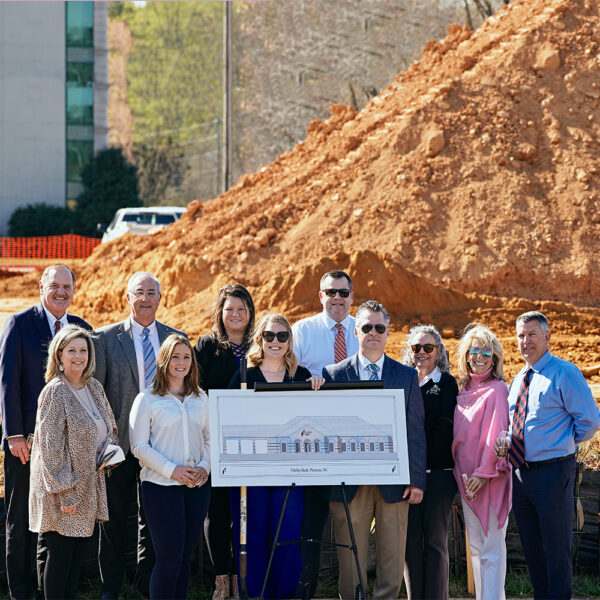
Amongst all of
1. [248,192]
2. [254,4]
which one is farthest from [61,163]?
[248,192]

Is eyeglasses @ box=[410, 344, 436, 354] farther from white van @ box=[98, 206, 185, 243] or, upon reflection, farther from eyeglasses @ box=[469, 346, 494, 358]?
white van @ box=[98, 206, 185, 243]

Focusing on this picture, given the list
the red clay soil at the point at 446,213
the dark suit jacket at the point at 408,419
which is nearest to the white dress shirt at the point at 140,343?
the dark suit jacket at the point at 408,419

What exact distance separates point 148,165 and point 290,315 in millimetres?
43101

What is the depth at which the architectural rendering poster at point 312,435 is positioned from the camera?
241 inches

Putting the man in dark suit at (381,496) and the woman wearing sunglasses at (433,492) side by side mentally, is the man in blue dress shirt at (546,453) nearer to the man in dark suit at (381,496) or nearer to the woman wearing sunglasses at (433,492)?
the woman wearing sunglasses at (433,492)

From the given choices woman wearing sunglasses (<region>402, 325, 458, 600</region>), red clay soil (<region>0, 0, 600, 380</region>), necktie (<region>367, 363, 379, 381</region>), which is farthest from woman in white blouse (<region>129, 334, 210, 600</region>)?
red clay soil (<region>0, 0, 600, 380</region>)

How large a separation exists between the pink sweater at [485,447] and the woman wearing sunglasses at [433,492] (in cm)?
9

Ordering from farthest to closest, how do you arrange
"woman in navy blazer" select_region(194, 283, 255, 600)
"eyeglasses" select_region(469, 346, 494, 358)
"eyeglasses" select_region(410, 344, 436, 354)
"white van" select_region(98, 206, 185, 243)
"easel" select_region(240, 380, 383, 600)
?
1. "white van" select_region(98, 206, 185, 243)
2. "woman in navy blazer" select_region(194, 283, 255, 600)
3. "eyeglasses" select_region(410, 344, 436, 354)
4. "eyeglasses" select_region(469, 346, 494, 358)
5. "easel" select_region(240, 380, 383, 600)

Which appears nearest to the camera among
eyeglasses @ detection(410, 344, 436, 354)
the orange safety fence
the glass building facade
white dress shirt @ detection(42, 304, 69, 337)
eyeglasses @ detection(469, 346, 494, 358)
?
eyeglasses @ detection(469, 346, 494, 358)

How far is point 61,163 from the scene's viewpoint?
4700cm

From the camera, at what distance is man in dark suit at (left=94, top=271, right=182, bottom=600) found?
674cm

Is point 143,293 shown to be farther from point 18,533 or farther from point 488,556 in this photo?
point 488,556

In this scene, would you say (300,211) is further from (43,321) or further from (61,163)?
(61,163)

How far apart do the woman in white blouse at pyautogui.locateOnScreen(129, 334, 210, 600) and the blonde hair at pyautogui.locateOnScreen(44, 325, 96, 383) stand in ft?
1.21
